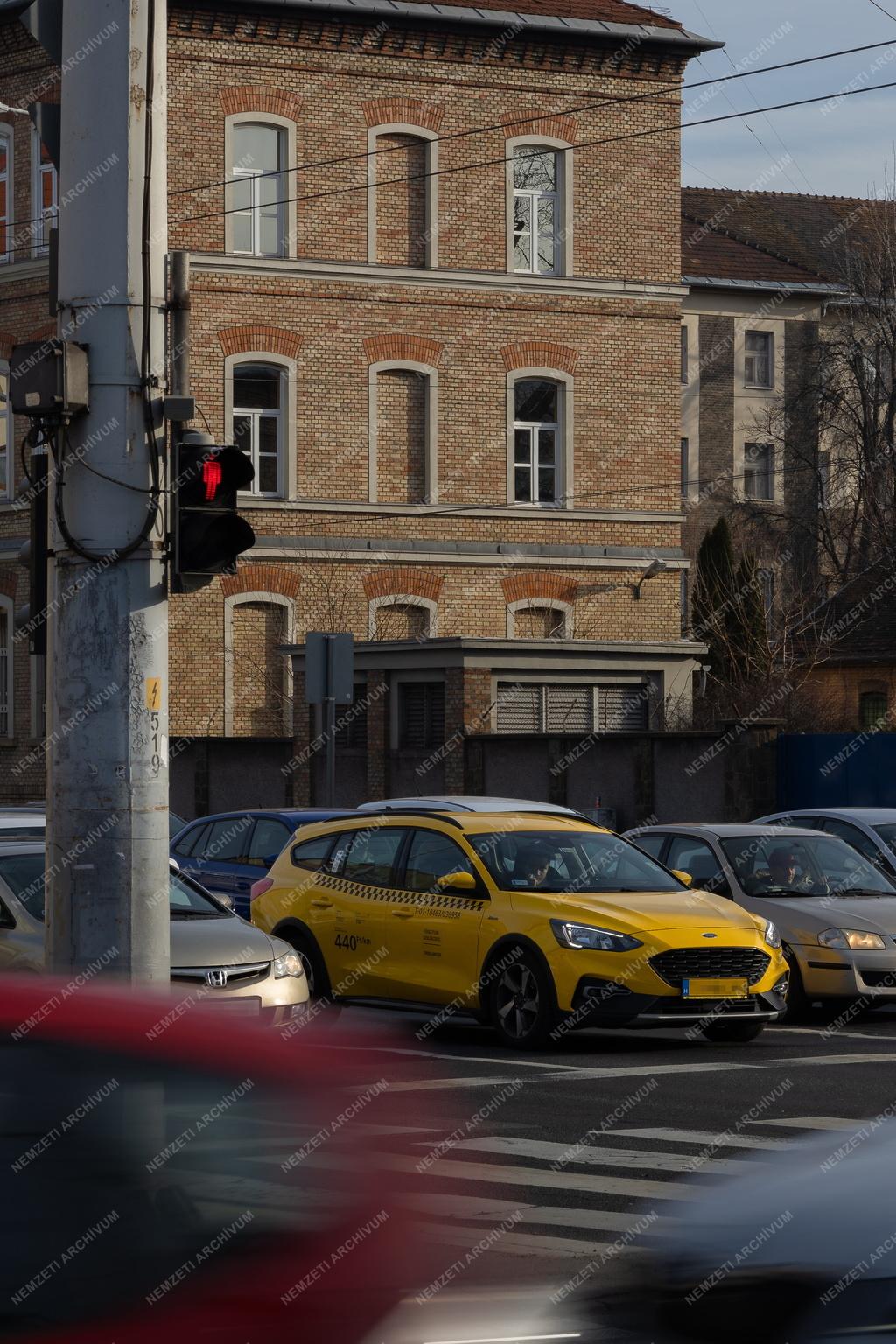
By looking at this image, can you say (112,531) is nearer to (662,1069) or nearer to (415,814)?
(662,1069)

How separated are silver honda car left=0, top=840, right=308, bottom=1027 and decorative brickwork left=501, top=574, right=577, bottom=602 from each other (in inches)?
1034

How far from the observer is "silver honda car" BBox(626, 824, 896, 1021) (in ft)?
50.6

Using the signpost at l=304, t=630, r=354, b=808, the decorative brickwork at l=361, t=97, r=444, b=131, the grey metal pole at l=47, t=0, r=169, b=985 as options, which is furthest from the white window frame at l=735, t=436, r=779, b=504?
the grey metal pole at l=47, t=0, r=169, b=985

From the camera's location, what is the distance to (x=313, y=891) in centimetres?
1566

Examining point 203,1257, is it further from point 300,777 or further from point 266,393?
point 266,393

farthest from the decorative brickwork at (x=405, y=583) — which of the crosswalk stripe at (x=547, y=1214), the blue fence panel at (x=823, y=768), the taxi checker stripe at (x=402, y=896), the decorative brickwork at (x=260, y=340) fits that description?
the crosswalk stripe at (x=547, y=1214)

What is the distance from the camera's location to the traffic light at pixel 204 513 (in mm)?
10219

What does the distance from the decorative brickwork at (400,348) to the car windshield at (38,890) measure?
25794 mm

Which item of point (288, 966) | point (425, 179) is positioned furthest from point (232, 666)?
point (288, 966)

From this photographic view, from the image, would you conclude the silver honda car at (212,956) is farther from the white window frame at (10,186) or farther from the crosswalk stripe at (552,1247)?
the white window frame at (10,186)

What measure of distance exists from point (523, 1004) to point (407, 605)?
25693mm

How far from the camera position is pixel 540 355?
4016 centimetres

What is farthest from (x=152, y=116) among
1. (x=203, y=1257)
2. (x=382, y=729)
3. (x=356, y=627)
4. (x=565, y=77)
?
(x=565, y=77)

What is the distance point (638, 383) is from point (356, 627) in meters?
7.81
